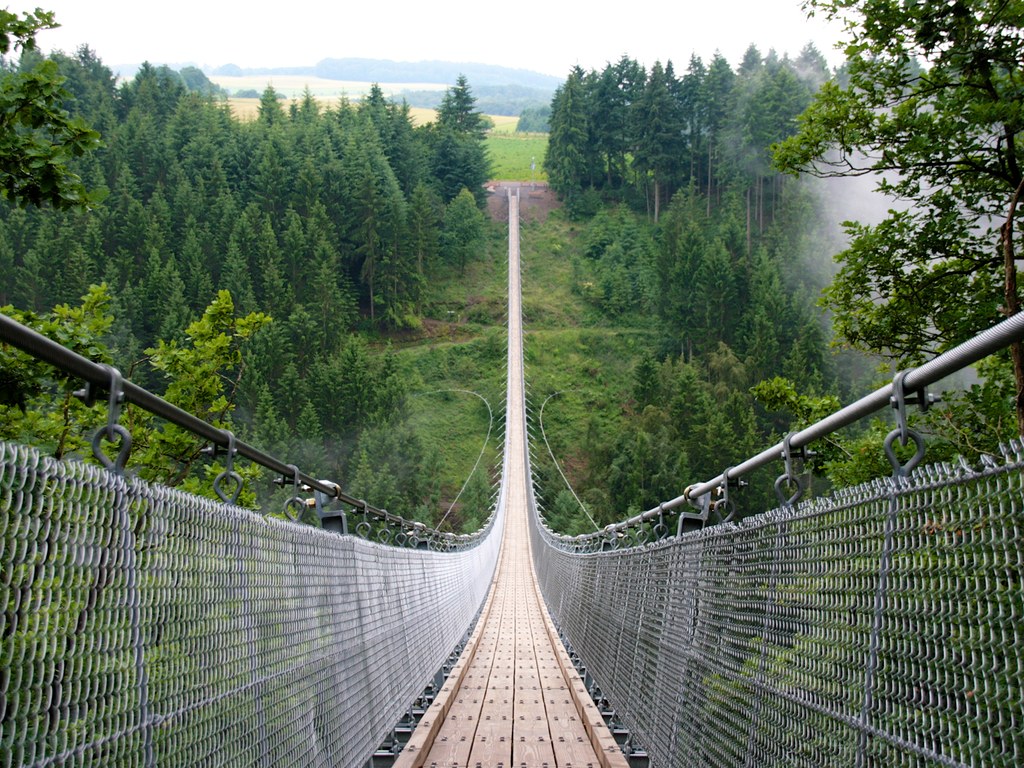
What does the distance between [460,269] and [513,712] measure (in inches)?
2991

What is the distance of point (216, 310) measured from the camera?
14.6 meters

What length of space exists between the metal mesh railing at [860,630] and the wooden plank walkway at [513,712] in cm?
107

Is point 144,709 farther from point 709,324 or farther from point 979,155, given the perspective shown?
point 709,324

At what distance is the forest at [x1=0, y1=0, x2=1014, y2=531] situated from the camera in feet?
158

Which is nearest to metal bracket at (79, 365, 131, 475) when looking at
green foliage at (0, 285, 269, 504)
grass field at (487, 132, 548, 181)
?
green foliage at (0, 285, 269, 504)

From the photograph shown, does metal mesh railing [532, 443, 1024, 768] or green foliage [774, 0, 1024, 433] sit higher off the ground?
green foliage [774, 0, 1024, 433]

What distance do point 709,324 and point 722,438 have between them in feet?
67.4

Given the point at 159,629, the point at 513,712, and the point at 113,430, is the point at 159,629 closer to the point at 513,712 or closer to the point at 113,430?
the point at 113,430

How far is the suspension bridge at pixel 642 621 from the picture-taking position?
4.99 ft

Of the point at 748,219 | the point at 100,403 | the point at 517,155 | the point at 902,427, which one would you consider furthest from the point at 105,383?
the point at 517,155

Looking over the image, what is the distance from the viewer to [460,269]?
81250mm

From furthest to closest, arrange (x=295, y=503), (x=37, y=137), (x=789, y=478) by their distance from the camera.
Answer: (x=37, y=137) < (x=295, y=503) < (x=789, y=478)

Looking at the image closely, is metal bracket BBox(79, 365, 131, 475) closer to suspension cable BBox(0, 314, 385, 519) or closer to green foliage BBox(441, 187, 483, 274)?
suspension cable BBox(0, 314, 385, 519)

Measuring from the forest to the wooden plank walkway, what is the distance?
2010 cm
